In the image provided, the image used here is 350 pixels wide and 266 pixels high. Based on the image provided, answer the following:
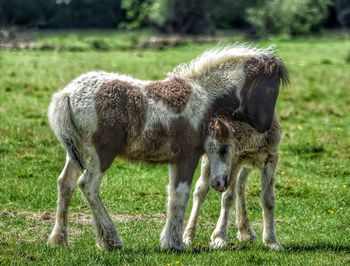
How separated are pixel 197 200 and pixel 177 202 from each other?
3.41 ft

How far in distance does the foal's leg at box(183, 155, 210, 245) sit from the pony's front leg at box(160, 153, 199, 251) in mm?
718

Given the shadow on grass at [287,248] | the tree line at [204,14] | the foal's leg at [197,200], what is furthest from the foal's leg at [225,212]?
the tree line at [204,14]

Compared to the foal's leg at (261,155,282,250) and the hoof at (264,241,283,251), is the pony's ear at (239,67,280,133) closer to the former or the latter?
the foal's leg at (261,155,282,250)

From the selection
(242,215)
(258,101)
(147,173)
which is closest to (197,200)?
(242,215)

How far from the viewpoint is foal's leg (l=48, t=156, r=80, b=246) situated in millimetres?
9875

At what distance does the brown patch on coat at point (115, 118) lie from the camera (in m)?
9.52

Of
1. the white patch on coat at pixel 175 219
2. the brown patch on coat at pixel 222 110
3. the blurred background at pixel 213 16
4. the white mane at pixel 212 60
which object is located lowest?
the blurred background at pixel 213 16

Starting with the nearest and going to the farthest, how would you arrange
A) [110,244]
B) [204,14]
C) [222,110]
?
1. [110,244]
2. [222,110]
3. [204,14]

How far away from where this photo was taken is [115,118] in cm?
957

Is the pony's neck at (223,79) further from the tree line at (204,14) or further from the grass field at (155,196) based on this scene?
the tree line at (204,14)

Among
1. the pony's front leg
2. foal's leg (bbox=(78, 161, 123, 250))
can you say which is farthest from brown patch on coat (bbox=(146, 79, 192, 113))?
foal's leg (bbox=(78, 161, 123, 250))

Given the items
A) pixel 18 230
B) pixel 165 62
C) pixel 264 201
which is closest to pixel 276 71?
pixel 264 201

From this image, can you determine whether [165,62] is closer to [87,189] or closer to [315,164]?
[315,164]

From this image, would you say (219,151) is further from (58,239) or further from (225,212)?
(58,239)
